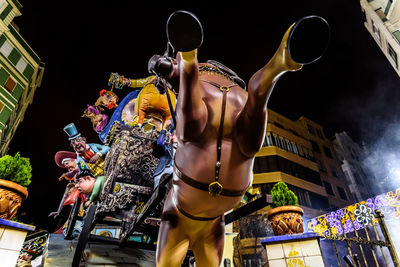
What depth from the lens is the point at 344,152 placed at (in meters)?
30.7

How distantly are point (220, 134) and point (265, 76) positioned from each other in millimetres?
407

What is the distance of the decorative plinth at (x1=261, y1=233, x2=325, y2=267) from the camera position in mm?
2660

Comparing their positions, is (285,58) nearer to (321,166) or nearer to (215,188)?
(215,188)

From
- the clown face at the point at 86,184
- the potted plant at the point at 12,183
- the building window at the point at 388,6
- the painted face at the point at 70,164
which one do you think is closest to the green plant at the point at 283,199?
the clown face at the point at 86,184

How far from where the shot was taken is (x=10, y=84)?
14.1m

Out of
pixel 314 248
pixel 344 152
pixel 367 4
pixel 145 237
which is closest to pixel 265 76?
pixel 314 248

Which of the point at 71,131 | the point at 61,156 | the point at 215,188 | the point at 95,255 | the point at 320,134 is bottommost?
the point at 95,255

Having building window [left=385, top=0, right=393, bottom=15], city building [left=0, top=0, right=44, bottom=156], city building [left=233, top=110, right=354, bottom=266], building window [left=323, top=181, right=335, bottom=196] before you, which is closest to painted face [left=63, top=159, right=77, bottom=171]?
city building [left=0, top=0, right=44, bottom=156]

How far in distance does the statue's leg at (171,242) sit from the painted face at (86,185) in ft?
4.07

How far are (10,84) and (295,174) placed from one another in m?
22.2

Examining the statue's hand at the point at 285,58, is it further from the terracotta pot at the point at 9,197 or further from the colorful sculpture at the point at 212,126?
the terracotta pot at the point at 9,197

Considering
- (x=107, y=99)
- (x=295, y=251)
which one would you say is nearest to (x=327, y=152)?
(x=107, y=99)

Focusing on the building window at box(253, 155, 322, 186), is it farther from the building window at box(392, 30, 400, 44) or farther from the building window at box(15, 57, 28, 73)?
the building window at box(15, 57, 28, 73)

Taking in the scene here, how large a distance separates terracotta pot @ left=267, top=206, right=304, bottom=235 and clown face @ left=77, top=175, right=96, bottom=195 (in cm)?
218
